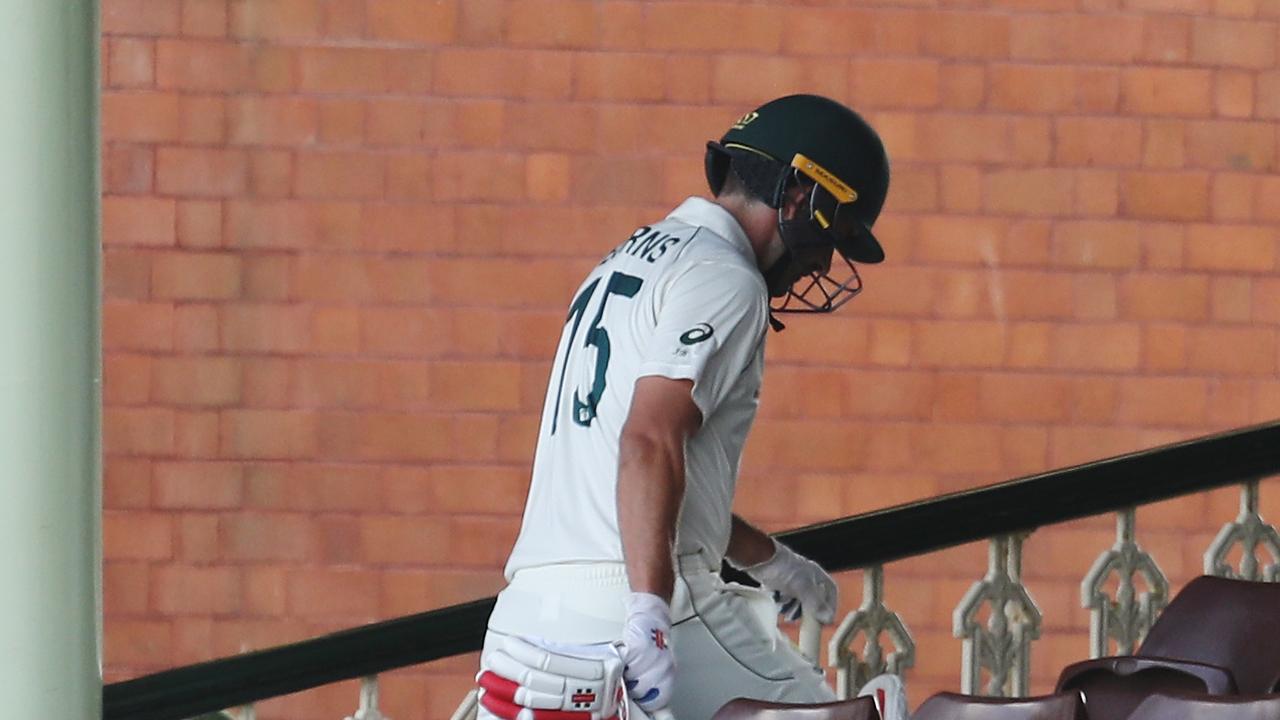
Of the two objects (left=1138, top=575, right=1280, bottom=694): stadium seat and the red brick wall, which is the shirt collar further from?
the red brick wall

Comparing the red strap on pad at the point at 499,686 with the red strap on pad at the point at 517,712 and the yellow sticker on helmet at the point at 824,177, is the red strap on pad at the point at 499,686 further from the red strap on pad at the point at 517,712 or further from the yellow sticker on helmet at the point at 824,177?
the yellow sticker on helmet at the point at 824,177

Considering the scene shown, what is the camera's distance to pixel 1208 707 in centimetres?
264

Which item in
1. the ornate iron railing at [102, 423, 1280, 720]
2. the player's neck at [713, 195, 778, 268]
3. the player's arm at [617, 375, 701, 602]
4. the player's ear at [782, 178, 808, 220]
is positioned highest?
the player's ear at [782, 178, 808, 220]

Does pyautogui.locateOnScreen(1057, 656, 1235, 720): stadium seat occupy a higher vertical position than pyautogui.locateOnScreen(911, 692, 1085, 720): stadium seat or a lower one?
lower

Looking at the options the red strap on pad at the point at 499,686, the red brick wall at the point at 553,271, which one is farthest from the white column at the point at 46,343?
the red brick wall at the point at 553,271

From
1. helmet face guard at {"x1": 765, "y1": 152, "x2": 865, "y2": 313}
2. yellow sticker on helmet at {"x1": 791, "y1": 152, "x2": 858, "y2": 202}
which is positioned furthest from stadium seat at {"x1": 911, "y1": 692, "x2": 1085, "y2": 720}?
yellow sticker on helmet at {"x1": 791, "y1": 152, "x2": 858, "y2": 202}

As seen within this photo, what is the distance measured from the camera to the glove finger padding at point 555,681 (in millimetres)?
2949

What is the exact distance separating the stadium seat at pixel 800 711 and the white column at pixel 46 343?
894 millimetres

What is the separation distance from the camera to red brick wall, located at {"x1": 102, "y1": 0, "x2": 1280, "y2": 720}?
5840mm

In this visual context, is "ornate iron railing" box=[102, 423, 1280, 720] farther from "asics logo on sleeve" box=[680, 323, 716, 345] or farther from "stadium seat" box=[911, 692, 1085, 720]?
"stadium seat" box=[911, 692, 1085, 720]

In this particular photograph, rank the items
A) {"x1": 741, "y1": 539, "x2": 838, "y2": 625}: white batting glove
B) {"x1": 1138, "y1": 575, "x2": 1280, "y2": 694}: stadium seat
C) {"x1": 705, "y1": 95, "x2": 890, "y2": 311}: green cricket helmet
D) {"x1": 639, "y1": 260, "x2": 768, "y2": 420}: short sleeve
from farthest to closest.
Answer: {"x1": 741, "y1": 539, "x2": 838, "y2": 625}: white batting glove < {"x1": 1138, "y1": 575, "x2": 1280, "y2": 694}: stadium seat < {"x1": 705, "y1": 95, "x2": 890, "y2": 311}: green cricket helmet < {"x1": 639, "y1": 260, "x2": 768, "y2": 420}: short sleeve

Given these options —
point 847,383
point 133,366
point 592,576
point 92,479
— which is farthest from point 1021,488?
point 133,366

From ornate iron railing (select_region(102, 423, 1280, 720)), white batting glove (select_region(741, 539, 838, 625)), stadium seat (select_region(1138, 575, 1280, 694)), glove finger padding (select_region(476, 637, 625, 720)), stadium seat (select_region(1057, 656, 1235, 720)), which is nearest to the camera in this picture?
glove finger padding (select_region(476, 637, 625, 720))

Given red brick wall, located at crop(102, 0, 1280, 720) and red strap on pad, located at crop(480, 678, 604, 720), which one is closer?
red strap on pad, located at crop(480, 678, 604, 720)
